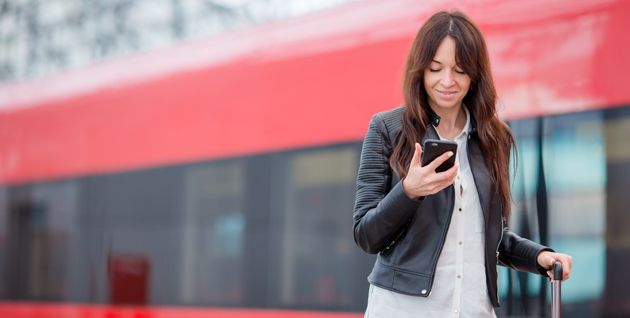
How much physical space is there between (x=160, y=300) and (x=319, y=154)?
68.3 inches

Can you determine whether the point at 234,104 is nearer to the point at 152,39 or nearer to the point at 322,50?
the point at 322,50

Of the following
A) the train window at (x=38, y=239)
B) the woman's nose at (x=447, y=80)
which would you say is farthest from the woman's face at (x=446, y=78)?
the train window at (x=38, y=239)

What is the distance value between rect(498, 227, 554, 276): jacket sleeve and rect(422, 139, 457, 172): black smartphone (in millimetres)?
423

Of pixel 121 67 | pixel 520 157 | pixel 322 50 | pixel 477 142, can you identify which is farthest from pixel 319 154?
pixel 477 142

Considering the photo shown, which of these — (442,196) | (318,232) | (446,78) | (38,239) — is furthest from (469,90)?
(38,239)

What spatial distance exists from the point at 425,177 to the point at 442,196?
0.20 metres

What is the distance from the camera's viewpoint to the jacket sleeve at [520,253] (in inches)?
90.0

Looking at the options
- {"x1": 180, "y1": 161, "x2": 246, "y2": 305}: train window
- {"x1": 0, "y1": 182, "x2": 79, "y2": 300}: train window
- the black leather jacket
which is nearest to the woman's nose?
the black leather jacket

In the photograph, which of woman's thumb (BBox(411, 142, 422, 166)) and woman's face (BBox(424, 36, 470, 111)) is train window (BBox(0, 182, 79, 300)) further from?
woman's thumb (BBox(411, 142, 422, 166))

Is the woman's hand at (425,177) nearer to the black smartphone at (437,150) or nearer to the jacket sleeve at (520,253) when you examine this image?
the black smartphone at (437,150)

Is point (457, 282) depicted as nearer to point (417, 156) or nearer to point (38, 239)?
point (417, 156)

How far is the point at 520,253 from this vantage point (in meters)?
2.32

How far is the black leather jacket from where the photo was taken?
2102mm

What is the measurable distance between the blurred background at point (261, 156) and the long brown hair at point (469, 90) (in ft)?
6.73
